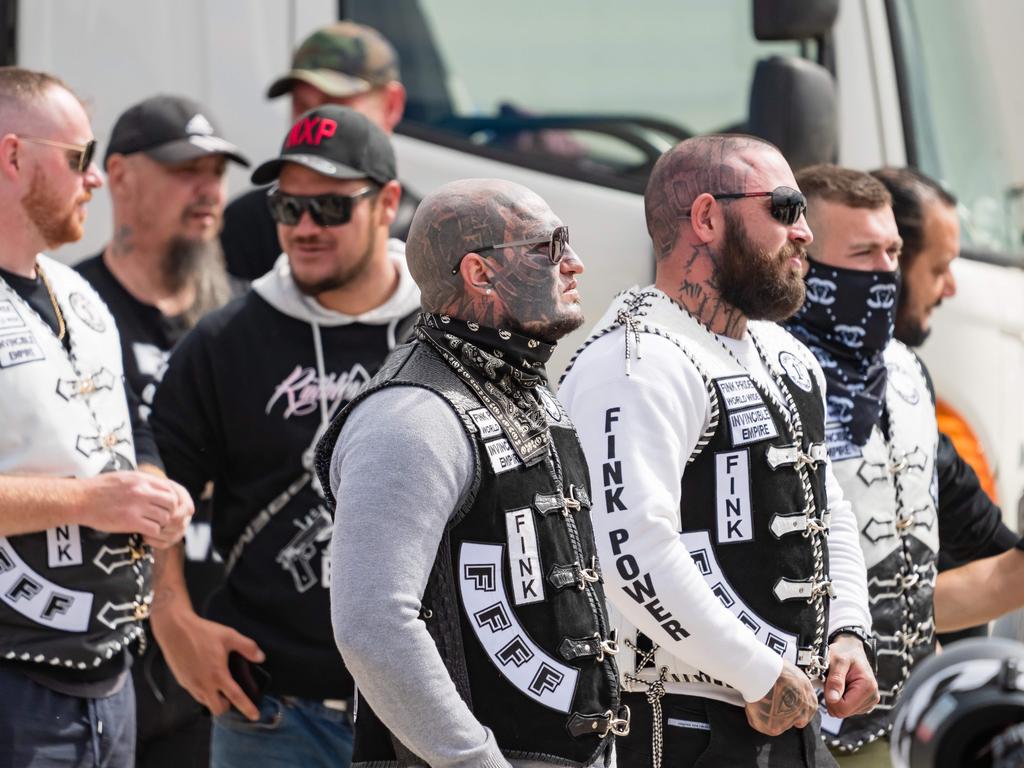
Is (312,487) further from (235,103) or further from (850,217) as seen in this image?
(235,103)

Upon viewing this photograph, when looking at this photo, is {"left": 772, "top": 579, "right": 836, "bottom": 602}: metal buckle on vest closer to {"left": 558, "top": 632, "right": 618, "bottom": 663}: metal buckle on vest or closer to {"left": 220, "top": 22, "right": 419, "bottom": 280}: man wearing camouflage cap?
{"left": 558, "top": 632, "right": 618, "bottom": 663}: metal buckle on vest

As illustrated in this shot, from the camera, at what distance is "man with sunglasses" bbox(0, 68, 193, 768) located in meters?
3.46

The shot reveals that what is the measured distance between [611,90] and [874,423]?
6.10 feet

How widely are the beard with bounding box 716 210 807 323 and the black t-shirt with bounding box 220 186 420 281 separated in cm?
204

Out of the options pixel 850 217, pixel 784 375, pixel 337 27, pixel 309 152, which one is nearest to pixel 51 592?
pixel 309 152

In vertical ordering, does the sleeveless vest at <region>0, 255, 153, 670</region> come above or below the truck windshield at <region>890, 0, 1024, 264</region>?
below

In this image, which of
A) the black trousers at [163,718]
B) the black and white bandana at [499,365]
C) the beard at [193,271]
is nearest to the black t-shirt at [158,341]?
the beard at [193,271]

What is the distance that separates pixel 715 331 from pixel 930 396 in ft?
3.17

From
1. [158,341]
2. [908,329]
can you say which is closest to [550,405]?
[908,329]

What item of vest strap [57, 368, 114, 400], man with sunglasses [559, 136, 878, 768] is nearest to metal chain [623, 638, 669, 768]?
man with sunglasses [559, 136, 878, 768]

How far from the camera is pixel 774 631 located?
3.19m

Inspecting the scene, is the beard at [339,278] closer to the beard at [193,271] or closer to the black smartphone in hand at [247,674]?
the beard at [193,271]

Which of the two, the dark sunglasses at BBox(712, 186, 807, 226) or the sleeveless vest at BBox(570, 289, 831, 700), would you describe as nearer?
the sleeveless vest at BBox(570, 289, 831, 700)

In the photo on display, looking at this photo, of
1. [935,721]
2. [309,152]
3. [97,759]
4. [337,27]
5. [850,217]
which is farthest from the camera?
[337,27]
